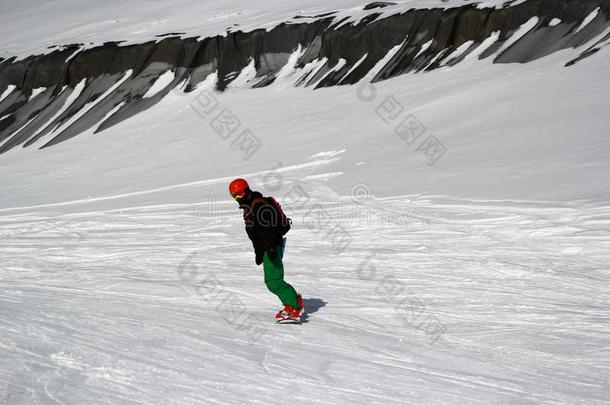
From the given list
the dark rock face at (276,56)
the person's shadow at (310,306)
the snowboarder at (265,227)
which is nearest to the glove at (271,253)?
the snowboarder at (265,227)

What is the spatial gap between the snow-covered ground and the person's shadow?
64 millimetres

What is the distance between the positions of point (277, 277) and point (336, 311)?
3.27 feet

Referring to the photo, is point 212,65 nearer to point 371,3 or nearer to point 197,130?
point 197,130

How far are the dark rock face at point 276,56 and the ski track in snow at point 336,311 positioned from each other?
9.66 metres

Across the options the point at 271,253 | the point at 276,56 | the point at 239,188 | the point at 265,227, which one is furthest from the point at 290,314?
the point at 276,56

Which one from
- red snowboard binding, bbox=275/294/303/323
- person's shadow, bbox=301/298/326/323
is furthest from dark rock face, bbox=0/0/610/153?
red snowboard binding, bbox=275/294/303/323

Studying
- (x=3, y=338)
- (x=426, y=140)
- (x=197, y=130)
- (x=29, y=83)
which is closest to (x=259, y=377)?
(x=3, y=338)

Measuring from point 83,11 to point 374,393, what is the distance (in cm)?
3516

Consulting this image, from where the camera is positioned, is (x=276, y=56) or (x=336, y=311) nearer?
(x=336, y=311)

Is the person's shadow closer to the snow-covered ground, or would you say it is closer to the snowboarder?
the snow-covered ground

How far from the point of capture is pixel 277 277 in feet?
22.1

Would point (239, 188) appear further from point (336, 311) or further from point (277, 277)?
point (336, 311)

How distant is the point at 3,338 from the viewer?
657cm

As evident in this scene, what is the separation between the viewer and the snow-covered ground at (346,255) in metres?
5.53
